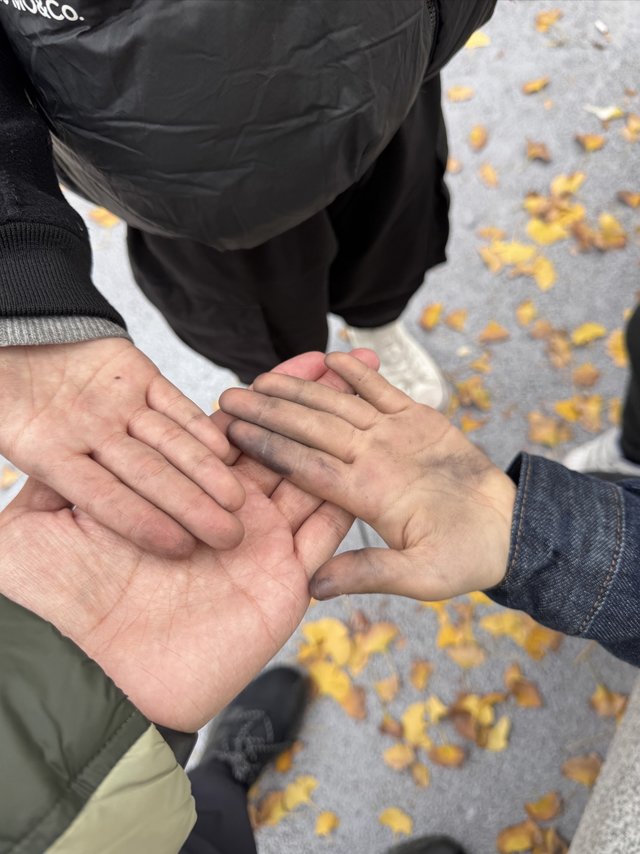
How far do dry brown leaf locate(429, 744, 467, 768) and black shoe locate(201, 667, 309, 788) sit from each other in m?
0.36

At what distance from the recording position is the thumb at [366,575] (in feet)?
3.09

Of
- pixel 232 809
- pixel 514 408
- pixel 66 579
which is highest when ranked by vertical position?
pixel 66 579

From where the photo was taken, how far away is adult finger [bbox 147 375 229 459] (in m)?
1.01

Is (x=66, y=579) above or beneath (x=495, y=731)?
above

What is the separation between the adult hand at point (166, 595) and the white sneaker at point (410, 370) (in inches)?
39.8

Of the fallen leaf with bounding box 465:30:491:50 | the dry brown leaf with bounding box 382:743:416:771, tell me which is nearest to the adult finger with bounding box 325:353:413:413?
the dry brown leaf with bounding box 382:743:416:771

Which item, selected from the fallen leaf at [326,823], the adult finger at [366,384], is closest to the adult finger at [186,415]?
the adult finger at [366,384]

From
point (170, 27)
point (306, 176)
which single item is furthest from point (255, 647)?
point (170, 27)

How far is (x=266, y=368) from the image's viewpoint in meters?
1.47

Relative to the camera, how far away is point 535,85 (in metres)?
2.55

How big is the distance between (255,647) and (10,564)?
0.35m

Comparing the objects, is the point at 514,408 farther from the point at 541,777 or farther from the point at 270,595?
the point at 270,595

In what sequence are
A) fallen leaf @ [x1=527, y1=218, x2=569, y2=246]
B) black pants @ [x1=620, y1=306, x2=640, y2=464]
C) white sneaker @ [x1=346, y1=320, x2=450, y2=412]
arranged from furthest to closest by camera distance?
fallen leaf @ [x1=527, y1=218, x2=569, y2=246] < white sneaker @ [x1=346, y1=320, x2=450, y2=412] < black pants @ [x1=620, y1=306, x2=640, y2=464]

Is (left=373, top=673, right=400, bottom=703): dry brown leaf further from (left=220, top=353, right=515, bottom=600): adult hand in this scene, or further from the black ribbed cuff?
the black ribbed cuff
